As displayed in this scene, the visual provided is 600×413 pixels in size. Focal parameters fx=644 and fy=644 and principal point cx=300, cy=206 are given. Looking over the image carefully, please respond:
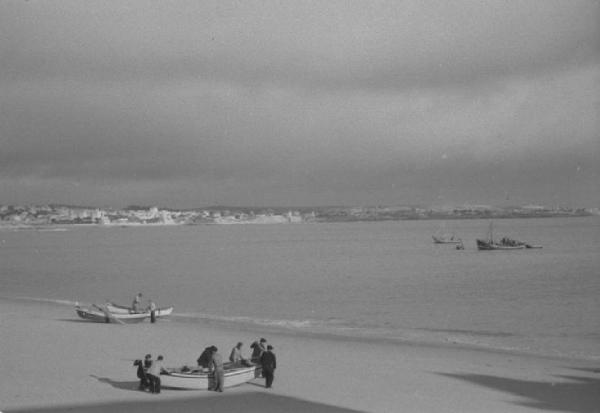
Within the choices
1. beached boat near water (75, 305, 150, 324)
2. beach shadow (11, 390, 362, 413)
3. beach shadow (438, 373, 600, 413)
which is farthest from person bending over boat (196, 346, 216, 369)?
beached boat near water (75, 305, 150, 324)

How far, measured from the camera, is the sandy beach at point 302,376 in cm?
1586

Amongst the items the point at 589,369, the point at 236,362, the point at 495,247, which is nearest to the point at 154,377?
the point at 236,362

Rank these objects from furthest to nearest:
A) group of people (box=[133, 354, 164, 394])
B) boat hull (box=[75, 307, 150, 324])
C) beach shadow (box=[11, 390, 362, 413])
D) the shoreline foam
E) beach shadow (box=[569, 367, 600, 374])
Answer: boat hull (box=[75, 307, 150, 324]) < the shoreline foam < beach shadow (box=[569, 367, 600, 374]) < group of people (box=[133, 354, 164, 394]) < beach shadow (box=[11, 390, 362, 413])

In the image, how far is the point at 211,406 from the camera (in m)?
15.5

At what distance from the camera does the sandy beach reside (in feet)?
52.0

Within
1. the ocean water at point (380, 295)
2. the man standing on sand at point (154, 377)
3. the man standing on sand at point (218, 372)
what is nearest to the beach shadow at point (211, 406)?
the man standing on sand at point (154, 377)

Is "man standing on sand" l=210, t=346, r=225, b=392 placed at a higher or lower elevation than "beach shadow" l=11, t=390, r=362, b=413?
higher

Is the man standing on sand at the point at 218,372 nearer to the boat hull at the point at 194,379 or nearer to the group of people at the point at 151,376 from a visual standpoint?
the boat hull at the point at 194,379

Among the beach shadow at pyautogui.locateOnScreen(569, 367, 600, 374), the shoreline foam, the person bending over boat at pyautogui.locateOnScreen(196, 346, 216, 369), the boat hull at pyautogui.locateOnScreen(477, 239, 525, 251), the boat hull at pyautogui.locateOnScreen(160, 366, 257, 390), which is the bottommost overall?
the beach shadow at pyautogui.locateOnScreen(569, 367, 600, 374)

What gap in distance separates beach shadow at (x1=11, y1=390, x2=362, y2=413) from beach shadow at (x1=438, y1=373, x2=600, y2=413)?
5164mm

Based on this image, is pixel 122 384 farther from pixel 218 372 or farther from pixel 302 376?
pixel 302 376

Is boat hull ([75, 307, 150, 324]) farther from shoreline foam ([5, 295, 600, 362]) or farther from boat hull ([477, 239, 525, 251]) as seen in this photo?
boat hull ([477, 239, 525, 251])

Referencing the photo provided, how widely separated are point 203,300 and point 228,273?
81.0 ft

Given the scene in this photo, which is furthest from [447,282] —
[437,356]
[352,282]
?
[437,356]
